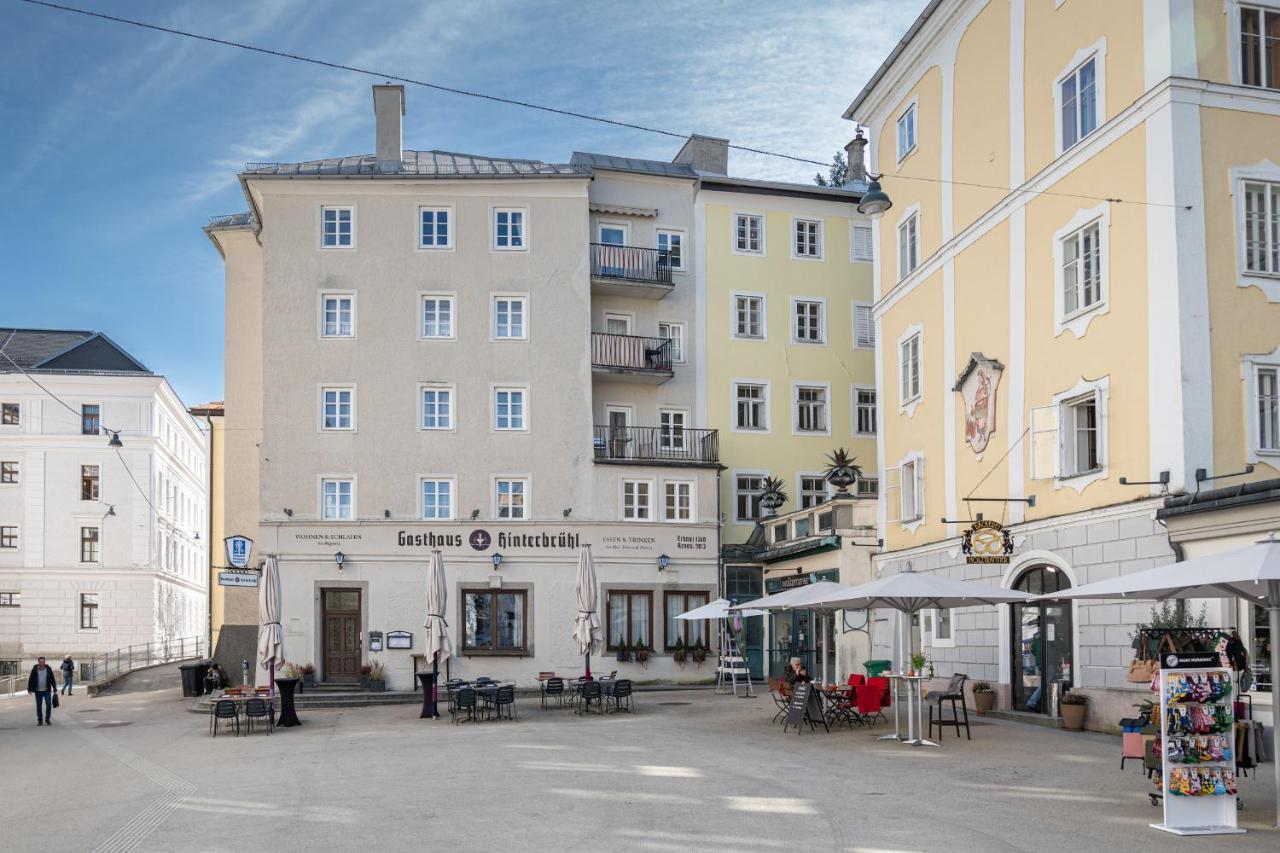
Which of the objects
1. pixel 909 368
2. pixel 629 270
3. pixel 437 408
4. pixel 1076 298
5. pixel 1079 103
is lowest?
pixel 437 408

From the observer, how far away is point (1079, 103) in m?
20.2

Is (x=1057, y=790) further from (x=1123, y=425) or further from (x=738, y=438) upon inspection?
(x=738, y=438)

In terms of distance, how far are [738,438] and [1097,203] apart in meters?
18.6

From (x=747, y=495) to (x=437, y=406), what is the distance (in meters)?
9.43

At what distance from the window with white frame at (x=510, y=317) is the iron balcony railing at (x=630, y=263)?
7.53ft

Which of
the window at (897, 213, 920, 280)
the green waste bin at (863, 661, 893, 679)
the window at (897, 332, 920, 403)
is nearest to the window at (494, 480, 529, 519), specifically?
the green waste bin at (863, 661, 893, 679)

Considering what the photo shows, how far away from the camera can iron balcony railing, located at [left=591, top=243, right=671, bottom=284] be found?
3591 centimetres

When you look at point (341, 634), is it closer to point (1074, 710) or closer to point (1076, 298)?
point (1074, 710)

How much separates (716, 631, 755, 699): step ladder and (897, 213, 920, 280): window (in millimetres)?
10366

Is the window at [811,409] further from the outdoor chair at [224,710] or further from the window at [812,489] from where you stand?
the outdoor chair at [224,710]

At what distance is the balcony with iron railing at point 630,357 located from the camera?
116 feet

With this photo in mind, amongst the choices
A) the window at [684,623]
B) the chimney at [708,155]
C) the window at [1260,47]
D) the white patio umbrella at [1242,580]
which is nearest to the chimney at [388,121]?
the chimney at [708,155]

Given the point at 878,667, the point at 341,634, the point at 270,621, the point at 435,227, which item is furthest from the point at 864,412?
the point at 270,621

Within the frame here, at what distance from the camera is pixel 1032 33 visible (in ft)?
71.2
